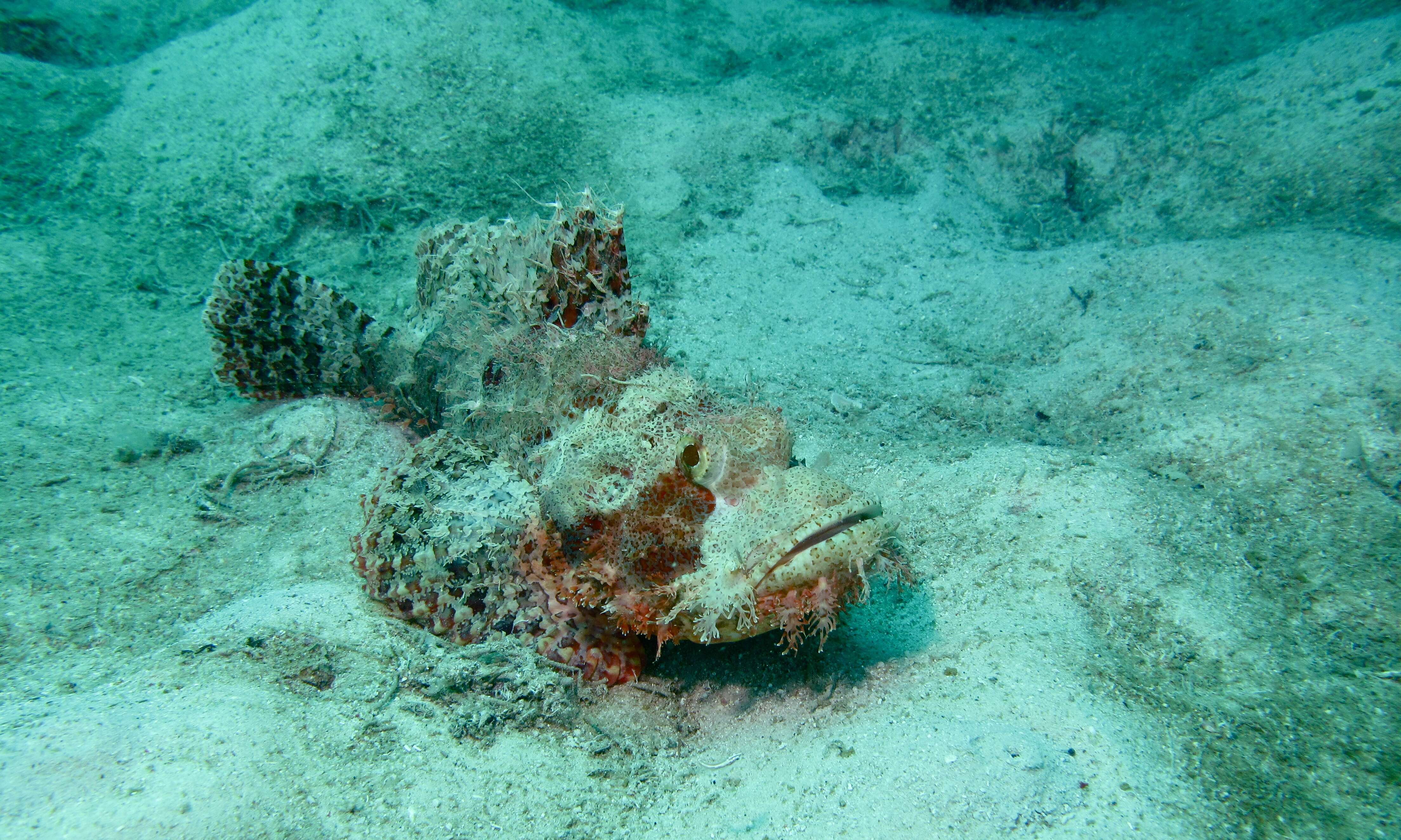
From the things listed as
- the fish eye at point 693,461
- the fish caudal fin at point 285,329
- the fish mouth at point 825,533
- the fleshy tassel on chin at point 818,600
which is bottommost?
the fleshy tassel on chin at point 818,600

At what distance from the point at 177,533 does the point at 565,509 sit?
7.14 ft

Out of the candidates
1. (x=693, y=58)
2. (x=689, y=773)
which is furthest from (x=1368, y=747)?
(x=693, y=58)

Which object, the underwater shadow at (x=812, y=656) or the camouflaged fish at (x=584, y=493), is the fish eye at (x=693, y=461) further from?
the underwater shadow at (x=812, y=656)

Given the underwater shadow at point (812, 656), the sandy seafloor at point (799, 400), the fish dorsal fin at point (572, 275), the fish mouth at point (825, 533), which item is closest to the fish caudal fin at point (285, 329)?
the sandy seafloor at point (799, 400)

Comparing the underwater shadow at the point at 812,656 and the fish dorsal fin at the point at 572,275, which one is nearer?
the underwater shadow at the point at 812,656

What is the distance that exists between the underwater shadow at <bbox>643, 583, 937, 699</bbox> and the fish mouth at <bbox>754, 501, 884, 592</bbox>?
1.71 feet

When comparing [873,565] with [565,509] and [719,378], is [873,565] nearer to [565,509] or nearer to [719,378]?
[565,509]

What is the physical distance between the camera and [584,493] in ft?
8.37

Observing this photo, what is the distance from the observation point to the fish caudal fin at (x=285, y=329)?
424 cm

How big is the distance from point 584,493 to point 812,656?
1.16 meters

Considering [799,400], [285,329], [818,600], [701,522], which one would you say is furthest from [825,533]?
[285,329]

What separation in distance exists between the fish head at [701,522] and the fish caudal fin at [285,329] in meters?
2.25

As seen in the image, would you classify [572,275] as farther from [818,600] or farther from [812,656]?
[812,656]

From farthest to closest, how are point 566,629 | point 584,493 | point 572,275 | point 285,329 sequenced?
point 285,329
point 572,275
point 566,629
point 584,493
